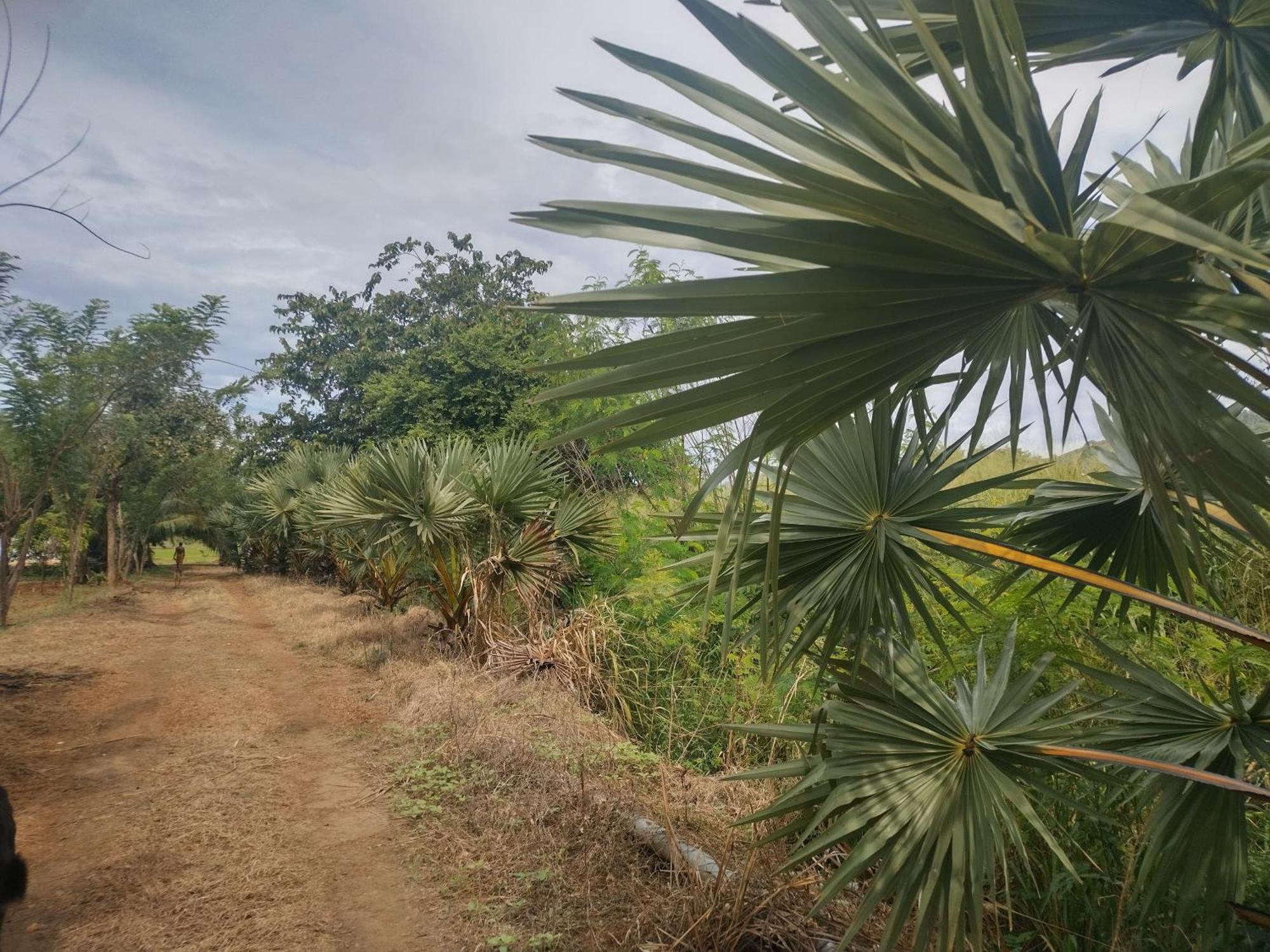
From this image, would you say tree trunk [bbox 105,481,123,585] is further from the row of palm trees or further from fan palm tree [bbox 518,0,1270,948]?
fan palm tree [bbox 518,0,1270,948]

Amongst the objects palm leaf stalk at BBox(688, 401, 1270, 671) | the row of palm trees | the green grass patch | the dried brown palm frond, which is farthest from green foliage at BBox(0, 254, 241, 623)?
the green grass patch

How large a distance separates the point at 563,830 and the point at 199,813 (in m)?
2.33

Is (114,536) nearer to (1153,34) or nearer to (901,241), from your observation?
(901,241)

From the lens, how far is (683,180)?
3.89 feet

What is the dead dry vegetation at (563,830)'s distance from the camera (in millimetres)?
3293

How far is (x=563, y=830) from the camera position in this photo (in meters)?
4.46

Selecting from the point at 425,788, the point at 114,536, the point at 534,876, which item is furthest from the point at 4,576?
the point at 534,876

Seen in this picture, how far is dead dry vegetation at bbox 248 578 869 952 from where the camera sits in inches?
130

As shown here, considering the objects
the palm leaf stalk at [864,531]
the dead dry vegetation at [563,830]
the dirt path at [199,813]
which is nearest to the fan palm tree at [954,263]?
the palm leaf stalk at [864,531]

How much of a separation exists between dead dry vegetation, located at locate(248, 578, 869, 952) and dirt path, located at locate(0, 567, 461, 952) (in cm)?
29

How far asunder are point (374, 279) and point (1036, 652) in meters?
29.1

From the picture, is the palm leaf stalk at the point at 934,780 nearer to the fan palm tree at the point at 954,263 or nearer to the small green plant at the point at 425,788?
the fan palm tree at the point at 954,263

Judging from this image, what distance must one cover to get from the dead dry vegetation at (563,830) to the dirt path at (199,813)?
288 mm

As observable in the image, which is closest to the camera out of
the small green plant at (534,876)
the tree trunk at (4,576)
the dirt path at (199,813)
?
the dirt path at (199,813)
